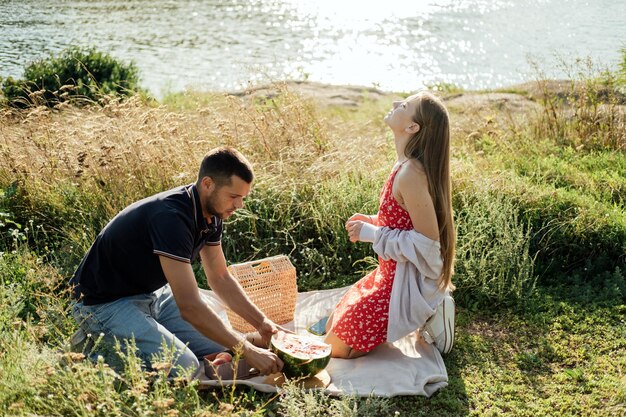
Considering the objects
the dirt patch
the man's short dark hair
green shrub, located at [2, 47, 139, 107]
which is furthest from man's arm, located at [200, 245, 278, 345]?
the dirt patch

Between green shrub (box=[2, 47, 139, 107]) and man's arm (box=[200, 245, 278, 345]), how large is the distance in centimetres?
534

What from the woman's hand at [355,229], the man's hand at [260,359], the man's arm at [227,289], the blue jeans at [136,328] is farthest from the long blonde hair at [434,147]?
the blue jeans at [136,328]

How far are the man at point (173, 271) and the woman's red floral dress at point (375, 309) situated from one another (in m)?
0.59

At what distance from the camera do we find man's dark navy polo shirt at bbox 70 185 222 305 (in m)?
4.22

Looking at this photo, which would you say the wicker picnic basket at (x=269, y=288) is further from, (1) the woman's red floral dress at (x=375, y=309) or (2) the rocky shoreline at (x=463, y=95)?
(2) the rocky shoreline at (x=463, y=95)

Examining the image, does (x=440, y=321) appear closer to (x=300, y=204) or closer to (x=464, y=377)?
(x=464, y=377)

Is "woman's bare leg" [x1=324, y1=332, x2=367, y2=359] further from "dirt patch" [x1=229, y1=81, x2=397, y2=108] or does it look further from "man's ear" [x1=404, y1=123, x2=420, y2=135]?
"dirt patch" [x1=229, y1=81, x2=397, y2=108]

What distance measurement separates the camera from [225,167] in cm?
427

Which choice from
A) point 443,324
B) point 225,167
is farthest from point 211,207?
point 443,324

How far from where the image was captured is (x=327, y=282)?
20.4 ft

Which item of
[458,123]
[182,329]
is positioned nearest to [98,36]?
[458,123]

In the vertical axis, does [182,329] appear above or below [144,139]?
below

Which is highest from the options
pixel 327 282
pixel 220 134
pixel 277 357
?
Answer: pixel 220 134

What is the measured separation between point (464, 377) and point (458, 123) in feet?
17.8
